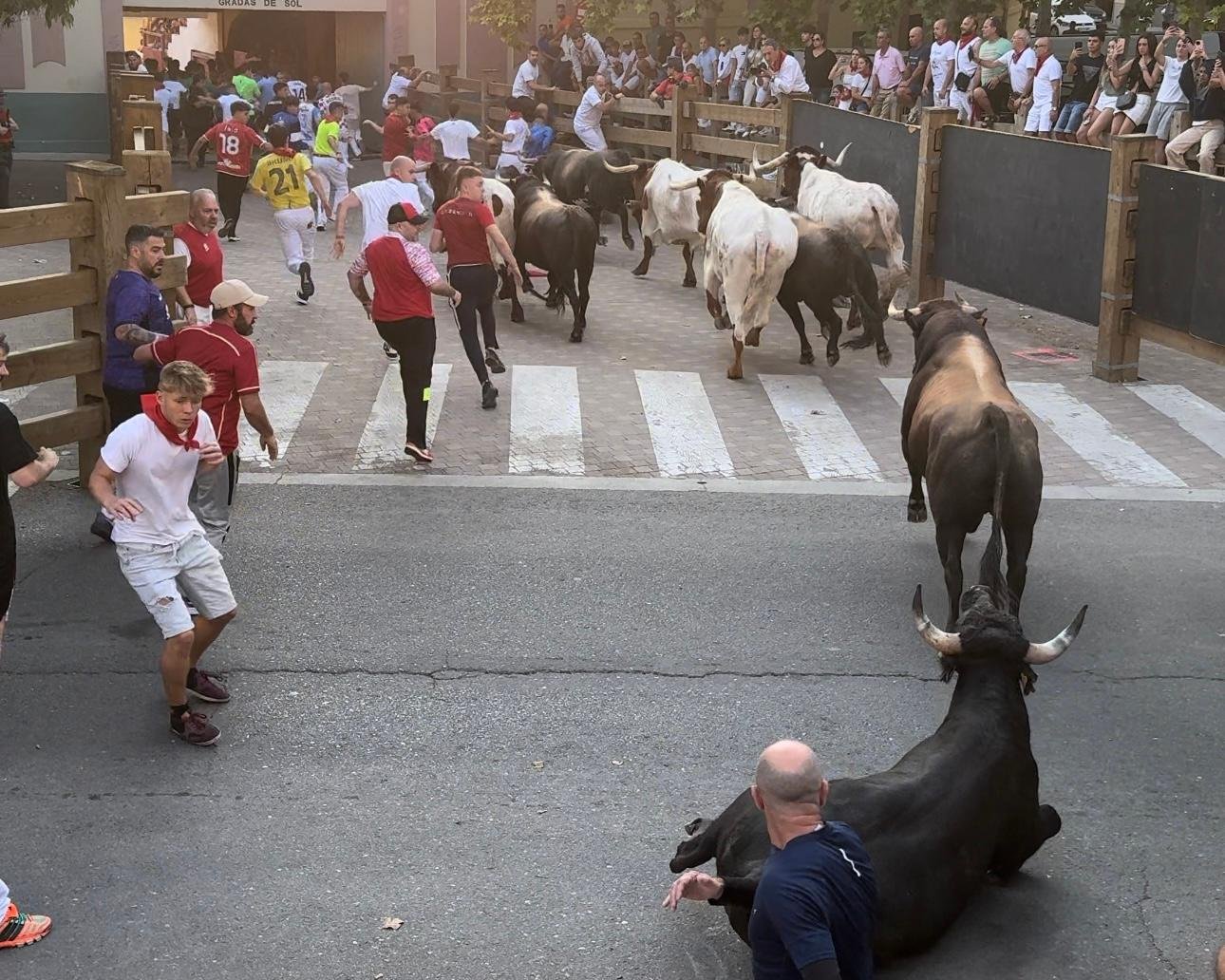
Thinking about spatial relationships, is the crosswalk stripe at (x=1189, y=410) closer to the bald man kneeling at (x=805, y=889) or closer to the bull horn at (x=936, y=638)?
the bull horn at (x=936, y=638)

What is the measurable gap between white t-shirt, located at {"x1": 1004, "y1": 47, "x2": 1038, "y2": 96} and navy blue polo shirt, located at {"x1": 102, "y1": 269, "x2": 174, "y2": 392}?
1389 centimetres

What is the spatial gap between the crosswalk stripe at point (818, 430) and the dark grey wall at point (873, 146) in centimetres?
440

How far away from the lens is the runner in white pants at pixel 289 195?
1712cm

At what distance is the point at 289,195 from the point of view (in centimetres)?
1716

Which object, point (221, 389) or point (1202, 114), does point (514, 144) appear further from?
point (221, 389)

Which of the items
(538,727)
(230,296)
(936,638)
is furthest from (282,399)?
(936,638)

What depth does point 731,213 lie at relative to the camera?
1544 centimetres

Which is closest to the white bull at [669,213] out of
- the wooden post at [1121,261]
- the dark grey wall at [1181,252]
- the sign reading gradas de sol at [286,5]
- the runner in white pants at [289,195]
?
the runner in white pants at [289,195]

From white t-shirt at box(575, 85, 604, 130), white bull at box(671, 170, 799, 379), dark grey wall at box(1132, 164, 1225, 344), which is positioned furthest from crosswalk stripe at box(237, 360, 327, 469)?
white t-shirt at box(575, 85, 604, 130)

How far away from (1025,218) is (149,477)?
36.8 ft

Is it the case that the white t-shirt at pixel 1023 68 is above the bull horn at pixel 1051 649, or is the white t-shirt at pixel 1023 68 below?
above

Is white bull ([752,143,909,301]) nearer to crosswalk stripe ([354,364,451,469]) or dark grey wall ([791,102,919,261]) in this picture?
dark grey wall ([791,102,919,261])

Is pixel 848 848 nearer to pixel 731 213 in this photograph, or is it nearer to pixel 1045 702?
pixel 1045 702

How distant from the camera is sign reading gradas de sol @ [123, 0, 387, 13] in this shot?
37750 mm
